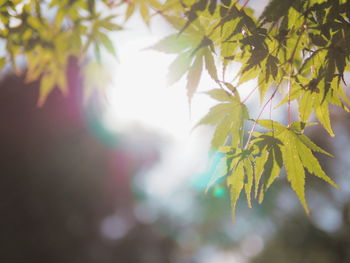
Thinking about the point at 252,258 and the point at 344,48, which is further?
the point at 252,258

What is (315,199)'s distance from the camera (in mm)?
11438

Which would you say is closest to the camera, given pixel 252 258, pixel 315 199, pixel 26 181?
pixel 26 181

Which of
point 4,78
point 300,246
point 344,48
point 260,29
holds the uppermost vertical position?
point 4,78

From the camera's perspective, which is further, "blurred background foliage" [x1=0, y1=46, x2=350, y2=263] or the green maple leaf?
"blurred background foliage" [x1=0, y1=46, x2=350, y2=263]

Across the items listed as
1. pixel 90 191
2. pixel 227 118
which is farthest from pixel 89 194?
pixel 227 118

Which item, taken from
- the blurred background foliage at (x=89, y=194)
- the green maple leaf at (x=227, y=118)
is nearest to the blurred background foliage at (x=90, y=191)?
the blurred background foliage at (x=89, y=194)

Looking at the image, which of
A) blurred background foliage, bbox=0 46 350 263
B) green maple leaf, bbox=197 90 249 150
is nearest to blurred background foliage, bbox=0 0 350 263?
blurred background foliage, bbox=0 46 350 263

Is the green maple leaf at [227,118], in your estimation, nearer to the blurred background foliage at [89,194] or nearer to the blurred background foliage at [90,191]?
the blurred background foliage at [89,194]

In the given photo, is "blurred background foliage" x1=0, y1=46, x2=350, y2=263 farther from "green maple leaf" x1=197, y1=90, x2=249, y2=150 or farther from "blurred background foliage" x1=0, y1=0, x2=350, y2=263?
"green maple leaf" x1=197, y1=90, x2=249, y2=150

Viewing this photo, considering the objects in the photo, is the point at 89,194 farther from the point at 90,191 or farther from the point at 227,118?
the point at 227,118

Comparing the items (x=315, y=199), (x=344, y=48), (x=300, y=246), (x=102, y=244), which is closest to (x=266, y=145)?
(x=344, y=48)

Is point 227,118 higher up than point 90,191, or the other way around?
point 227,118

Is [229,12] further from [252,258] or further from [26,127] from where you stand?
[252,258]

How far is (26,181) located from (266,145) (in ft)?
31.3
